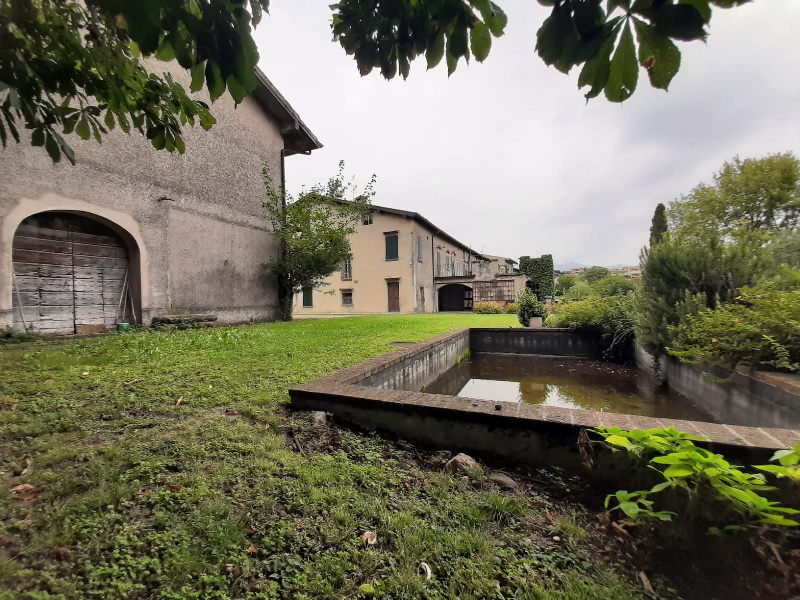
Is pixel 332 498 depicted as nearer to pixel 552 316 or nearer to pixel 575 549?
pixel 575 549

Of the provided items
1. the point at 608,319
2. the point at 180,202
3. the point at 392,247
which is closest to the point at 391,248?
the point at 392,247

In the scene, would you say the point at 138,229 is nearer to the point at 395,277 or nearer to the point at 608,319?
the point at 608,319

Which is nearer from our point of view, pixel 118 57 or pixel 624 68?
pixel 624 68

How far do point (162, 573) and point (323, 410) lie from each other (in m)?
1.54

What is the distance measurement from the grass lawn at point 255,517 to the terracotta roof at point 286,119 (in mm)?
11014

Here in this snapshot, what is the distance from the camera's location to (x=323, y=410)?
8.54ft

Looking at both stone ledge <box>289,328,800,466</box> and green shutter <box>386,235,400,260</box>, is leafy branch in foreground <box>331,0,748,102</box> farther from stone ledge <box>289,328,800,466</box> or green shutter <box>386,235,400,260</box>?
green shutter <box>386,235,400,260</box>

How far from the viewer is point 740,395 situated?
3.36 m

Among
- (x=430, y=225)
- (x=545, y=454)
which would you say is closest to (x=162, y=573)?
(x=545, y=454)

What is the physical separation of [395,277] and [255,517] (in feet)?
61.4

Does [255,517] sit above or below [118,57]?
below

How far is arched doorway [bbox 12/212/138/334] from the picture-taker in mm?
6188

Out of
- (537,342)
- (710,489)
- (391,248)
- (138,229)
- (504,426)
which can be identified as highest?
(391,248)

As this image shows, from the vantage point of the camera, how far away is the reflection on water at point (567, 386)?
14.9 feet
